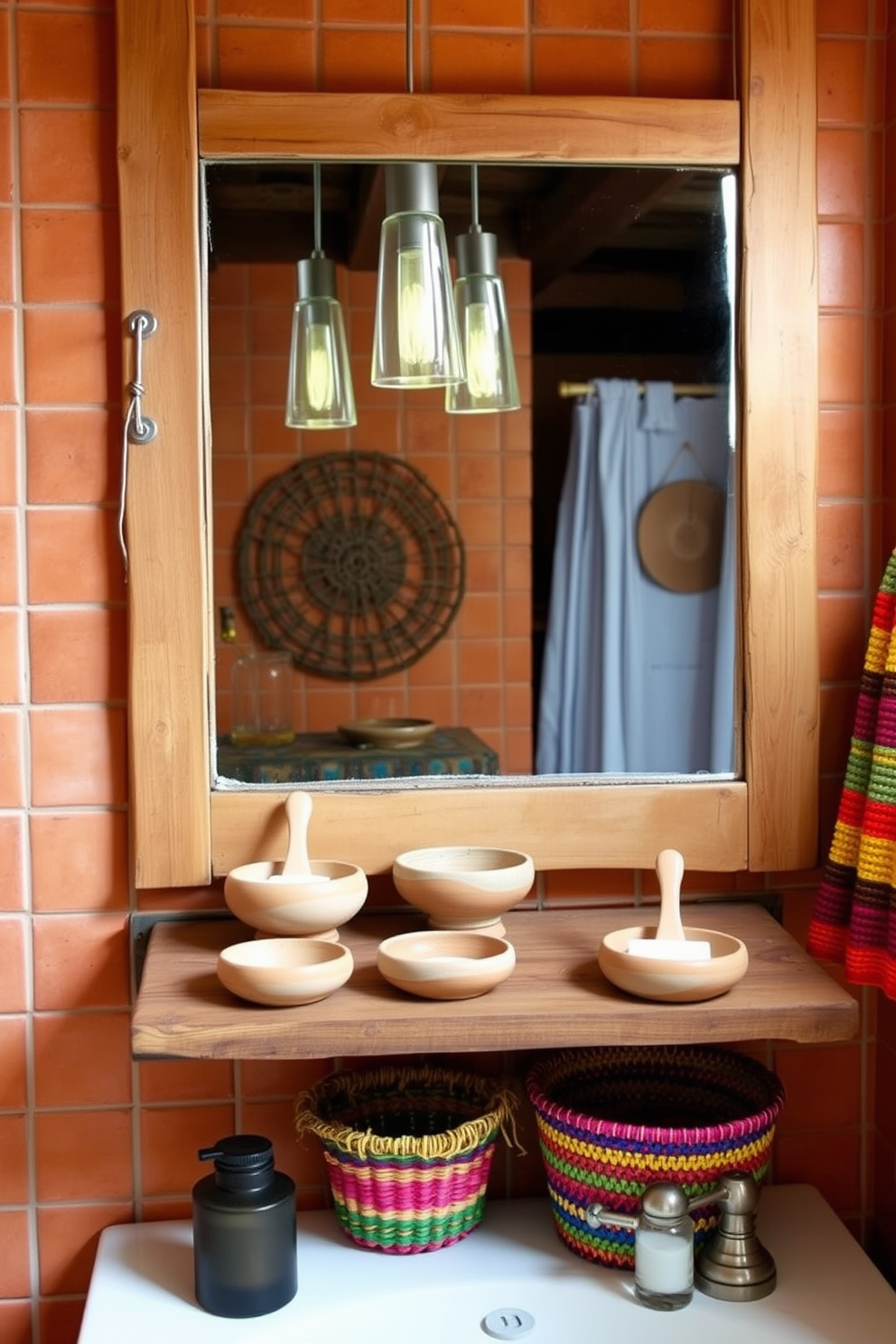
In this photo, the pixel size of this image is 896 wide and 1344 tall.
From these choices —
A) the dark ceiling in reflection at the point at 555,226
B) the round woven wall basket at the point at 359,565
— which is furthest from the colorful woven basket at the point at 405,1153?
the dark ceiling in reflection at the point at 555,226

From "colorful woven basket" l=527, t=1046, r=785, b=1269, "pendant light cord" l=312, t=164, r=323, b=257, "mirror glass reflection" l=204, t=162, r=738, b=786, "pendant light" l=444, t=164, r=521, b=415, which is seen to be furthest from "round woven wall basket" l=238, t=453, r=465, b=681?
"colorful woven basket" l=527, t=1046, r=785, b=1269

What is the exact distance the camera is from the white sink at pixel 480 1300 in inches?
47.9

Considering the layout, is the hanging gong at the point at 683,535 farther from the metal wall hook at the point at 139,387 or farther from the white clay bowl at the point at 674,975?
the metal wall hook at the point at 139,387

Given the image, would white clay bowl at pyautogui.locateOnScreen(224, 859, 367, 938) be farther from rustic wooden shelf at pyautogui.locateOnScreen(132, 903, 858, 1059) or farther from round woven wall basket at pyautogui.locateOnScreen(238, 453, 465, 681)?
round woven wall basket at pyautogui.locateOnScreen(238, 453, 465, 681)

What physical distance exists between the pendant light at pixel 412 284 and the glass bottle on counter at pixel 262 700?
326mm

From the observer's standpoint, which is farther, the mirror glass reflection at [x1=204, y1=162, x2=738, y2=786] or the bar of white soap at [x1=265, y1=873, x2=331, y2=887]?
the mirror glass reflection at [x1=204, y1=162, x2=738, y2=786]

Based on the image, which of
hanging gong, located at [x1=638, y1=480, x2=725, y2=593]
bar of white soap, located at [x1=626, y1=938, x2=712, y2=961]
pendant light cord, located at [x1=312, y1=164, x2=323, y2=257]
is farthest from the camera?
hanging gong, located at [x1=638, y1=480, x2=725, y2=593]

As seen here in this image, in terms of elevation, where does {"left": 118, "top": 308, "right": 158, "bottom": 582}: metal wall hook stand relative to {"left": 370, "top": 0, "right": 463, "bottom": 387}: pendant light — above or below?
below

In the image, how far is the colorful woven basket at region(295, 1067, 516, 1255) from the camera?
129cm

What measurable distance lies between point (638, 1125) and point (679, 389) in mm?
765

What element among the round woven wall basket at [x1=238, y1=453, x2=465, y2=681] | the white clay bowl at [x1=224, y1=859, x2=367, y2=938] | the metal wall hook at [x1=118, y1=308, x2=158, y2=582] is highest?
the metal wall hook at [x1=118, y1=308, x2=158, y2=582]

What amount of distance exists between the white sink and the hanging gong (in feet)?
2.25

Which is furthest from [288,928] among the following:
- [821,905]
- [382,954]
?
[821,905]

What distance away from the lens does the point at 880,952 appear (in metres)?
1.27
